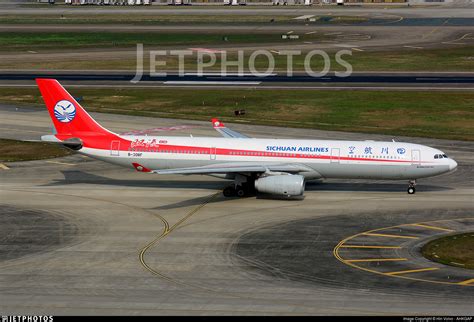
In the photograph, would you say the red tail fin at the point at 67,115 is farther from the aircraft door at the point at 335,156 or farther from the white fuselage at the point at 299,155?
the aircraft door at the point at 335,156

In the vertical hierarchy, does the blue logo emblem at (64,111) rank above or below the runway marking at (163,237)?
above

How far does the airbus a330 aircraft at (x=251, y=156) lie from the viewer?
6869 cm

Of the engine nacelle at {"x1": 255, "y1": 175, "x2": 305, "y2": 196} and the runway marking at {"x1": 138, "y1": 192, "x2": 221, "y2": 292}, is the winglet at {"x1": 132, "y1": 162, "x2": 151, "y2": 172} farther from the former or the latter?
the engine nacelle at {"x1": 255, "y1": 175, "x2": 305, "y2": 196}

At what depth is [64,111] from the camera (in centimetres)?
7194

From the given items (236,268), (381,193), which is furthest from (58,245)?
(381,193)

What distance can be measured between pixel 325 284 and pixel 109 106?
73766mm

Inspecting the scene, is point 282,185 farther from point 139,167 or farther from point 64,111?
point 64,111

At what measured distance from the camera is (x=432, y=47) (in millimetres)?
170750

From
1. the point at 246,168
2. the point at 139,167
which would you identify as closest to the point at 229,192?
the point at 246,168

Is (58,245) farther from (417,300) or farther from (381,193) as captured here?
(381,193)

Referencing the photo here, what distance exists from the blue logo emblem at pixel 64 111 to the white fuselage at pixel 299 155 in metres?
3.21

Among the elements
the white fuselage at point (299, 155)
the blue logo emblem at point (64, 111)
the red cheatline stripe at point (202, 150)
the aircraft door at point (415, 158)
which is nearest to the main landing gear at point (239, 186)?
the white fuselage at point (299, 155)

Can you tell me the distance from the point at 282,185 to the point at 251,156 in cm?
466

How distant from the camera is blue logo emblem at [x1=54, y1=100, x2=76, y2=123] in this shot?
7188 centimetres
